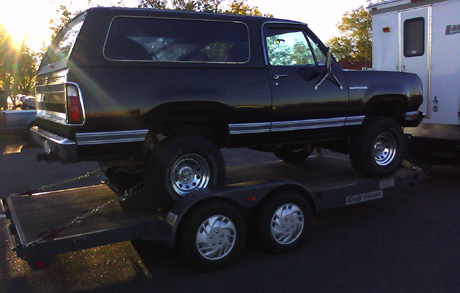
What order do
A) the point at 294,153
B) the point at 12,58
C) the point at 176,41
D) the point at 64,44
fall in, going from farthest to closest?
the point at 12,58 → the point at 294,153 → the point at 64,44 → the point at 176,41

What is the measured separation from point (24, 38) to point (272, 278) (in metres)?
29.1

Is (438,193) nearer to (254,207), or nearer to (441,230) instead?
(441,230)

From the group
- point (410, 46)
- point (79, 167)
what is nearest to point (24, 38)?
point (79, 167)

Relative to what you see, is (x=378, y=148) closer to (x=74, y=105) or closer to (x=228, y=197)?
(x=228, y=197)

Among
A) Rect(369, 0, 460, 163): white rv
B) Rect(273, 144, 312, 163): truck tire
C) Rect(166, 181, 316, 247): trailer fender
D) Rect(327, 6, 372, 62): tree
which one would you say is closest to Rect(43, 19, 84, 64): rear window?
Rect(166, 181, 316, 247): trailer fender

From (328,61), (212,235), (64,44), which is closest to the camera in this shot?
(212,235)

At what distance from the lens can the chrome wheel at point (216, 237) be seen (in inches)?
156

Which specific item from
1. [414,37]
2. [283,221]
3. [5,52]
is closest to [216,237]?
[283,221]

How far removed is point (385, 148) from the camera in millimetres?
5855

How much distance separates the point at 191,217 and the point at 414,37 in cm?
567

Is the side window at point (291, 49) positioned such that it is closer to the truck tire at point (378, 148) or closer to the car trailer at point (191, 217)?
the truck tire at point (378, 148)

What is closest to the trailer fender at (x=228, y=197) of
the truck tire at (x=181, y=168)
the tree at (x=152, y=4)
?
the truck tire at (x=181, y=168)

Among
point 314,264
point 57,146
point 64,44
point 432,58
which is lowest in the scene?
point 314,264

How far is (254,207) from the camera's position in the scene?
173 inches
